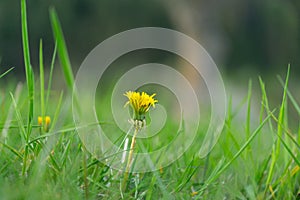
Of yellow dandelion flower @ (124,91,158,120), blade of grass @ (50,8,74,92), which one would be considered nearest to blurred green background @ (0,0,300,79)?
yellow dandelion flower @ (124,91,158,120)

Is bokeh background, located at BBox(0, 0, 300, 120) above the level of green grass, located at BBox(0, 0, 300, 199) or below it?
above

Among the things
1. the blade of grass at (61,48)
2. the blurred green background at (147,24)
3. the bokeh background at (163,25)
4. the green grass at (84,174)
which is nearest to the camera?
the blade of grass at (61,48)

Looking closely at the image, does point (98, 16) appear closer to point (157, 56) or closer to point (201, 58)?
point (157, 56)

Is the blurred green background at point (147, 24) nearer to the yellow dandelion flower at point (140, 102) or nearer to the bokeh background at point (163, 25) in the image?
the bokeh background at point (163, 25)

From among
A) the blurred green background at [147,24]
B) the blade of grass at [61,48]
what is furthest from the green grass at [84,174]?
the blurred green background at [147,24]

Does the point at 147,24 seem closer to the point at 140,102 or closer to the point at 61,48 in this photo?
the point at 140,102

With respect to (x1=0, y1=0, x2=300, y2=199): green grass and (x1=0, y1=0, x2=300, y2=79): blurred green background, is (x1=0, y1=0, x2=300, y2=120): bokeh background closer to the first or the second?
(x1=0, y1=0, x2=300, y2=79): blurred green background

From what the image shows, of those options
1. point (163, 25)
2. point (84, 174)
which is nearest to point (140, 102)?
point (84, 174)

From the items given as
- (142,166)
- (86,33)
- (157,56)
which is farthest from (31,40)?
(142,166)
